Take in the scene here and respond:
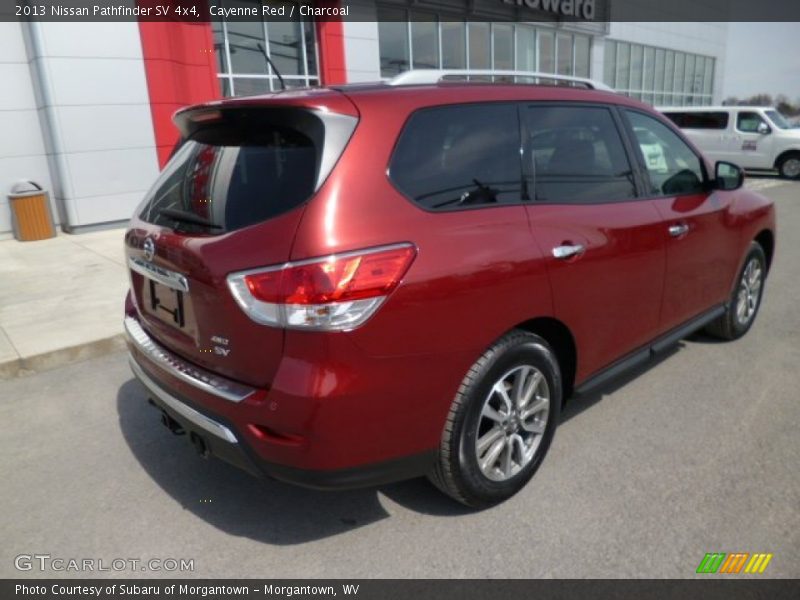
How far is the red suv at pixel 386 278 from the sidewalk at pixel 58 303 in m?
1.96

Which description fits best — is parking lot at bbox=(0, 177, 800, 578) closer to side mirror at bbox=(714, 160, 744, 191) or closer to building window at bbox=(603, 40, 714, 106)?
side mirror at bbox=(714, 160, 744, 191)

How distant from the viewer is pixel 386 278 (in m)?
2.20

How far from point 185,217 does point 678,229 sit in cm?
271

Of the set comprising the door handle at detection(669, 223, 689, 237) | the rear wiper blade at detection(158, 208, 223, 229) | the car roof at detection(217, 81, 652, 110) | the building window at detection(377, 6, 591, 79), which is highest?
the building window at detection(377, 6, 591, 79)

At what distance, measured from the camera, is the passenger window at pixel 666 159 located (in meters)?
3.60

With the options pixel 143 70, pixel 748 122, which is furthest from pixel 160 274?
pixel 748 122

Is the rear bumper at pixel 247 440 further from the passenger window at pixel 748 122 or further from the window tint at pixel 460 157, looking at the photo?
the passenger window at pixel 748 122

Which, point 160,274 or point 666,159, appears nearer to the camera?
Answer: point 160,274

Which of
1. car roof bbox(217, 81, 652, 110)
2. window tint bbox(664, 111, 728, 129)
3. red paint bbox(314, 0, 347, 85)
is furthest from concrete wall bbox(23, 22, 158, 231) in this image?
window tint bbox(664, 111, 728, 129)

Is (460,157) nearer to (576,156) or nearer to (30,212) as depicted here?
(576,156)

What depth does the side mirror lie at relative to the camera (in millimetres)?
4051

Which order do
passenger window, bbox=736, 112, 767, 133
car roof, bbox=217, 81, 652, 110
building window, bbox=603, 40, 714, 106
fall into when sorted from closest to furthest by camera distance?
car roof, bbox=217, 81, 652, 110 < passenger window, bbox=736, 112, 767, 133 < building window, bbox=603, 40, 714, 106

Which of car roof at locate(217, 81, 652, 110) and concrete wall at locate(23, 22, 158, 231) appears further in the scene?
concrete wall at locate(23, 22, 158, 231)

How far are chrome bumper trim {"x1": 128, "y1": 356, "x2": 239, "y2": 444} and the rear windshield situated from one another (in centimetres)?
72
